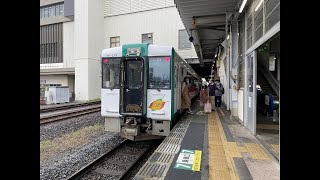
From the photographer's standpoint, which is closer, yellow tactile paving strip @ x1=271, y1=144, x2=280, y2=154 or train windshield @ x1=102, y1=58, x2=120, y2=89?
yellow tactile paving strip @ x1=271, y1=144, x2=280, y2=154

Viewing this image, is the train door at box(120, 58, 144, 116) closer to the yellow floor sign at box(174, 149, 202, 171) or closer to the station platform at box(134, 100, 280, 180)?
the station platform at box(134, 100, 280, 180)

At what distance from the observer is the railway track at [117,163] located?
14.9 feet

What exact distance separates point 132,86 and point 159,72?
874 mm

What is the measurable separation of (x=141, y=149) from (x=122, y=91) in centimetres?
188

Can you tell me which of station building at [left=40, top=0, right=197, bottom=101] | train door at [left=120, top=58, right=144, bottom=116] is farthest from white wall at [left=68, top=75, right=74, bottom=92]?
train door at [left=120, top=58, right=144, bottom=116]

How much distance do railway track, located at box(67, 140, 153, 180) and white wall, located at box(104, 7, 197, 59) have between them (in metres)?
16.6

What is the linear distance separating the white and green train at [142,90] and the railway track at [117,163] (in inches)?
20.4

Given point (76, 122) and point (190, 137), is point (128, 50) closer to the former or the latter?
point (190, 137)

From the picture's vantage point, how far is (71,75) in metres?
27.4

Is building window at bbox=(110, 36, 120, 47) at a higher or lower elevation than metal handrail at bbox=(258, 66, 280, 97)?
higher

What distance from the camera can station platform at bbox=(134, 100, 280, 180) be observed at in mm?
3260

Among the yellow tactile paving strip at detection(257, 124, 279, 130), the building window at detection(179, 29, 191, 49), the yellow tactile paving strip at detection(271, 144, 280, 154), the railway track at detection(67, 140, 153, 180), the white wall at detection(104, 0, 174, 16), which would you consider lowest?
the railway track at detection(67, 140, 153, 180)

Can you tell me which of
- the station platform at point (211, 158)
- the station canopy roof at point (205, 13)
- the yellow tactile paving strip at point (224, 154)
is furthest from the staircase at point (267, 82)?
the yellow tactile paving strip at point (224, 154)
